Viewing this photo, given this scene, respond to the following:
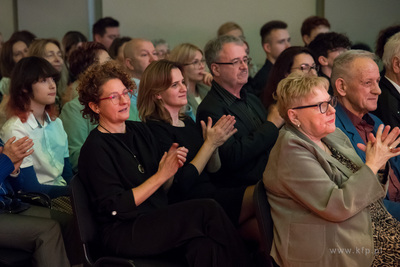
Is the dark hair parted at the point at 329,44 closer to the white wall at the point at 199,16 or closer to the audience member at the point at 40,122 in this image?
the audience member at the point at 40,122

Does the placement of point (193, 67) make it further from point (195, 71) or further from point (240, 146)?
point (240, 146)

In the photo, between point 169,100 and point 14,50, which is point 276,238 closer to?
point 169,100

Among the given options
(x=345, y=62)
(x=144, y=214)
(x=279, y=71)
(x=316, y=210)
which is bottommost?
(x=144, y=214)

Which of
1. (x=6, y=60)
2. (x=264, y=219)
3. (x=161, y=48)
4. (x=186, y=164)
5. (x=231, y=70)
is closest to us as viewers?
(x=264, y=219)

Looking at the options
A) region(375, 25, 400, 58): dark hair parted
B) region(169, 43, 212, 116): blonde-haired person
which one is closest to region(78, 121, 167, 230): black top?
region(169, 43, 212, 116): blonde-haired person

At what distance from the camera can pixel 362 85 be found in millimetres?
3488

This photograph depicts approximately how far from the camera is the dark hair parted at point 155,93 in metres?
3.32

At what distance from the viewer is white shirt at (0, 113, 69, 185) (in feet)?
11.4

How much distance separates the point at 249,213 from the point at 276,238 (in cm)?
46

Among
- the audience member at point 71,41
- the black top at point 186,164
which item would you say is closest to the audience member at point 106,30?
the audience member at point 71,41

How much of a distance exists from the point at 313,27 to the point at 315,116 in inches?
150

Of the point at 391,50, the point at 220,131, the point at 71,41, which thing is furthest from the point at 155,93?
the point at 71,41

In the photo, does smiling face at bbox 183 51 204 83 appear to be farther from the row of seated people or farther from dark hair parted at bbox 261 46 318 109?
dark hair parted at bbox 261 46 318 109

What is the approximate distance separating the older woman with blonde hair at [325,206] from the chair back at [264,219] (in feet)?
0.08
